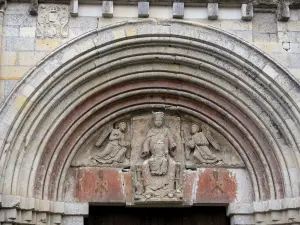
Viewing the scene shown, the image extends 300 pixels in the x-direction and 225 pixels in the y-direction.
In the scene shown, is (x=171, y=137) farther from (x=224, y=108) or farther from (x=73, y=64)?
(x=73, y=64)

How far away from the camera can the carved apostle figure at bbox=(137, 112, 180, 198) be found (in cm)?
764

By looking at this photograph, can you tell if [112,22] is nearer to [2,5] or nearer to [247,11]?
[2,5]

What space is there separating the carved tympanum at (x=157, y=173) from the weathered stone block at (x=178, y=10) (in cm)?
160

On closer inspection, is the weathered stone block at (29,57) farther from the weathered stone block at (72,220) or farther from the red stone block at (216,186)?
the red stone block at (216,186)

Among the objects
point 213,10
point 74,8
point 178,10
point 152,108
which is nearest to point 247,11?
point 213,10

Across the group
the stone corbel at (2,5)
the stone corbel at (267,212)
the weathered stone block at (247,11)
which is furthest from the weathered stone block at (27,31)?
the stone corbel at (267,212)

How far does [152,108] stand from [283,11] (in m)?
2.17

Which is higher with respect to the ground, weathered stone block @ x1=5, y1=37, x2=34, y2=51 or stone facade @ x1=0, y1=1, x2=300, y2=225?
weathered stone block @ x1=5, y1=37, x2=34, y2=51

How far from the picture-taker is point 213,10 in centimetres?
763

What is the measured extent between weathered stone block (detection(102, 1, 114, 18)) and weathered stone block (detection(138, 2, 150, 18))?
1.17ft

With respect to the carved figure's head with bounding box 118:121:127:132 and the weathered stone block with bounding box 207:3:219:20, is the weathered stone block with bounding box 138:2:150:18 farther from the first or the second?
the carved figure's head with bounding box 118:121:127:132

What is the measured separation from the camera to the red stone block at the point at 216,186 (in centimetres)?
779

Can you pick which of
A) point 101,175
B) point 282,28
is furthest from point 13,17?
point 282,28

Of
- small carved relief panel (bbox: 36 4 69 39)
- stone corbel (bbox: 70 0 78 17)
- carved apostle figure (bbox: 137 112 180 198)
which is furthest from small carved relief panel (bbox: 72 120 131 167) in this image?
stone corbel (bbox: 70 0 78 17)
